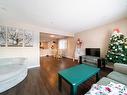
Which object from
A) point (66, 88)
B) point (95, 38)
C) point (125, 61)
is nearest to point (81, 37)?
point (95, 38)

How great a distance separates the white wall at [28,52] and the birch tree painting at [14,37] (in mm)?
208

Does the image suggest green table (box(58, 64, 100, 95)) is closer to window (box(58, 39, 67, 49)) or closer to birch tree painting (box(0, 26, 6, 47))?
birch tree painting (box(0, 26, 6, 47))

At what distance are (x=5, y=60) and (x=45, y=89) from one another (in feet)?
8.08

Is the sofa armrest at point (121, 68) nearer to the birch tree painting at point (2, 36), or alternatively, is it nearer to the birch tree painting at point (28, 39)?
the birch tree painting at point (28, 39)

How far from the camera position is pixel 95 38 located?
4.64m

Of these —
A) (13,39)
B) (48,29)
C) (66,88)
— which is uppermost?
(48,29)

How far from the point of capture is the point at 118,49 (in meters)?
3.18

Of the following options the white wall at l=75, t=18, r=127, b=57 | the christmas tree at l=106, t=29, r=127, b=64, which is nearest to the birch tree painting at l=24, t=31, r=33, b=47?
the white wall at l=75, t=18, r=127, b=57

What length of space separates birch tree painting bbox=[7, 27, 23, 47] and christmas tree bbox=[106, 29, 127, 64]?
15.0 feet

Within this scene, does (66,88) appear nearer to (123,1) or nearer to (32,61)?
(32,61)

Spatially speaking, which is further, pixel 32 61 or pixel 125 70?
pixel 32 61

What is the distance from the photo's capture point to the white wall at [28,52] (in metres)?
3.33

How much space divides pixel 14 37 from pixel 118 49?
4958 millimetres

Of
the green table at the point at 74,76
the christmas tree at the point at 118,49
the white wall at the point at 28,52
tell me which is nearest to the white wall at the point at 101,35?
the christmas tree at the point at 118,49
